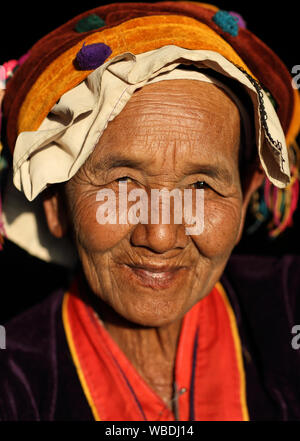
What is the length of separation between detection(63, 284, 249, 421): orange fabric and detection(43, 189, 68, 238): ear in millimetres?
336

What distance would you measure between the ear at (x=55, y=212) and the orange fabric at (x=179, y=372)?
0.34 m

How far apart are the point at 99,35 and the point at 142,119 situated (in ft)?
1.13

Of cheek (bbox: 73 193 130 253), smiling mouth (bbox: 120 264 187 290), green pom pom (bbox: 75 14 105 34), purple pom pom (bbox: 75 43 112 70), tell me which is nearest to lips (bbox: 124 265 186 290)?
smiling mouth (bbox: 120 264 187 290)

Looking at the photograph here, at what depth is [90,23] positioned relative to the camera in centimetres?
181

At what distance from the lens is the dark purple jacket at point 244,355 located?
6.30ft

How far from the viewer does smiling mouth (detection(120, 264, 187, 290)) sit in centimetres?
177

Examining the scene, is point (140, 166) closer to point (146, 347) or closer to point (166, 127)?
point (166, 127)

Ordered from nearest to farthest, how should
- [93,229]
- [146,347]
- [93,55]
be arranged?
1. [93,55]
2. [93,229]
3. [146,347]

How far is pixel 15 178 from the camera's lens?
1.68m

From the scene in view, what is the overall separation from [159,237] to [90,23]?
0.80m

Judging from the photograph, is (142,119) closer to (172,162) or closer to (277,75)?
(172,162)

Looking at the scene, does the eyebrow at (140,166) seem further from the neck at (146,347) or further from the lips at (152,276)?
the neck at (146,347)

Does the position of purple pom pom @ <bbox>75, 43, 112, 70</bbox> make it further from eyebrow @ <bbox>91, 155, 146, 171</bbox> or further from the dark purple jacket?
the dark purple jacket

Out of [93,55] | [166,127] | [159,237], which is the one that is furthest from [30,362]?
[93,55]
